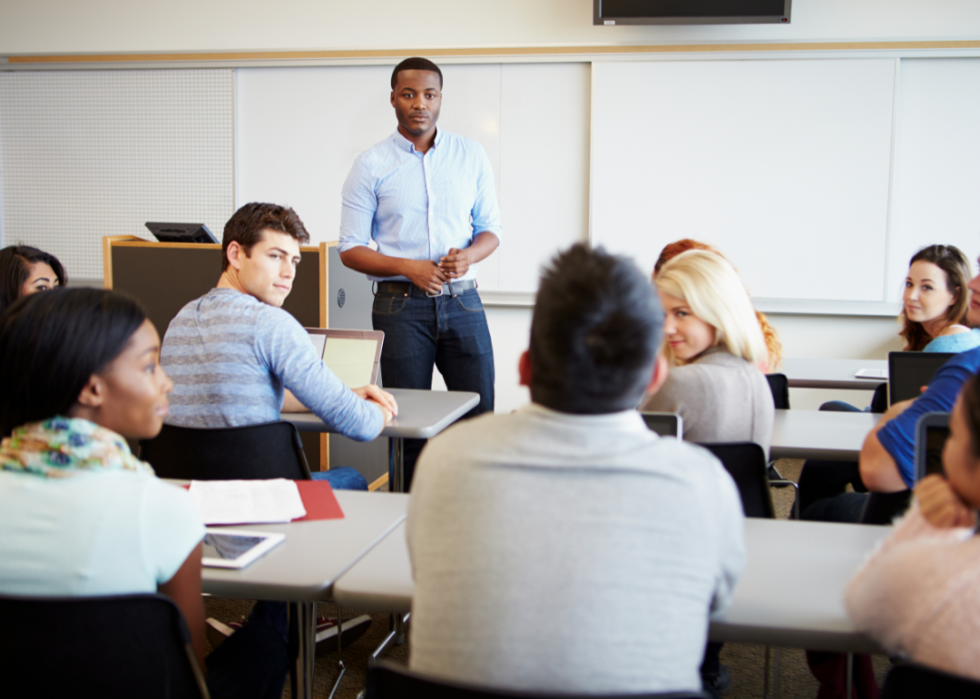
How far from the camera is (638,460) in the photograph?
87 centimetres

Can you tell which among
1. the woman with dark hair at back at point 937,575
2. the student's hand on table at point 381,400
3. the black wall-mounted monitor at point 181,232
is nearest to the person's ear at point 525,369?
the woman with dark hair at back at point 937,575

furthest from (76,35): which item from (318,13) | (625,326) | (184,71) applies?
(625,326)

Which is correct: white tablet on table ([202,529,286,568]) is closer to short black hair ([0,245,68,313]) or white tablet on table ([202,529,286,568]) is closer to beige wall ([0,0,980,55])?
short black hair ([0,245,68,313])

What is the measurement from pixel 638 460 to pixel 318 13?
497 cm

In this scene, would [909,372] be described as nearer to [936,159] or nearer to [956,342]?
[956,342]

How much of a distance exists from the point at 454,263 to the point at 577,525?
2297 mm

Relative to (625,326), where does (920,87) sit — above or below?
above

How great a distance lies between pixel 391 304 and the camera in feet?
10.3

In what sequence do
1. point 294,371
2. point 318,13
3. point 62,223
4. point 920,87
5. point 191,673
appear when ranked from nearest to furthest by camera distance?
point 191,673 < point 294,371 < point 920,87 < point 318,13 < point 62,223

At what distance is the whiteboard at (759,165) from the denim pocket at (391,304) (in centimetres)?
204

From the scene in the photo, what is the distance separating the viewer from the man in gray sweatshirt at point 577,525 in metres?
0.83

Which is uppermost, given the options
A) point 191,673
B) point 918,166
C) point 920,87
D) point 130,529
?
point 920,87

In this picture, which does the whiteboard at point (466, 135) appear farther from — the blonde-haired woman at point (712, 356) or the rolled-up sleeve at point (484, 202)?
the blonde-haired woman at point (712, 356)

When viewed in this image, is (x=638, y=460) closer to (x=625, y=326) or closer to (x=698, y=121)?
(x=625, y=326)
